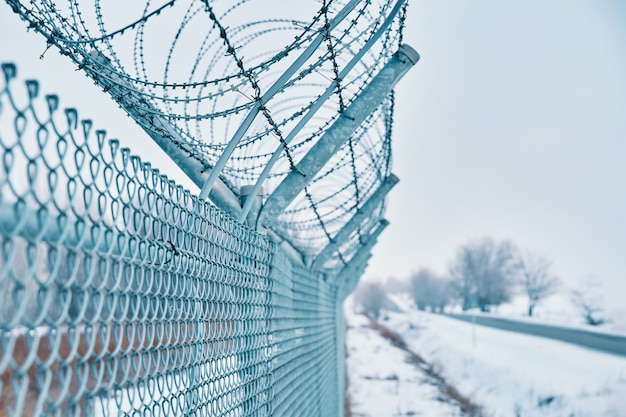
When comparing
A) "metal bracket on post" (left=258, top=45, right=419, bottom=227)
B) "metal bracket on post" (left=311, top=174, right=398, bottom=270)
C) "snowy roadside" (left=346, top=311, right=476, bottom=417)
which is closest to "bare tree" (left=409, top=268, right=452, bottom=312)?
"snowy roadside" (left=346, top=311, right=476, bottom=417)

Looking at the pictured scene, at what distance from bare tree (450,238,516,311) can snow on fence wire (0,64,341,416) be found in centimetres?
7916

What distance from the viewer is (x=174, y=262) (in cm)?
159

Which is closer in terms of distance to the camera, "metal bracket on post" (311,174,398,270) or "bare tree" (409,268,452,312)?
"metal bracket on post" (311,174,398,270)

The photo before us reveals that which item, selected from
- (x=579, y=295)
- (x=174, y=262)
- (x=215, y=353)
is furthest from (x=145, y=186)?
(x=579, y=295)

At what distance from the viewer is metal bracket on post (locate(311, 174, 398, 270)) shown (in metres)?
4.67

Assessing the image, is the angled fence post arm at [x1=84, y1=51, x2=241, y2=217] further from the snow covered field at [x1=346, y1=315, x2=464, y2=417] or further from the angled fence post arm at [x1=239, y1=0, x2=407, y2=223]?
the snow covered field at [x1=346, y1=315, x2=464, y2=417]

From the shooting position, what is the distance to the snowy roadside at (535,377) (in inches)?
464

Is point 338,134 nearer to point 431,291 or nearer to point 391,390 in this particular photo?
point 391,390

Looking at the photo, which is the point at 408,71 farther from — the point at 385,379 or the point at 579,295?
the point at 579,295

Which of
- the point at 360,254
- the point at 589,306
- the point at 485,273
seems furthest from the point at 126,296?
the point at 485,273

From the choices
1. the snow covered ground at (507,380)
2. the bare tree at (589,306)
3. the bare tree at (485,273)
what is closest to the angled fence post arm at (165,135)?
the snow covered ground at (507,380)

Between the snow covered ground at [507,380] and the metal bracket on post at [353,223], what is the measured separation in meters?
7.23

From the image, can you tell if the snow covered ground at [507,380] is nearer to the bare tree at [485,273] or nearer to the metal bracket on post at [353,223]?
the metal bracket on post at [353,223]

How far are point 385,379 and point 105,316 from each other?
16173 millimetres
